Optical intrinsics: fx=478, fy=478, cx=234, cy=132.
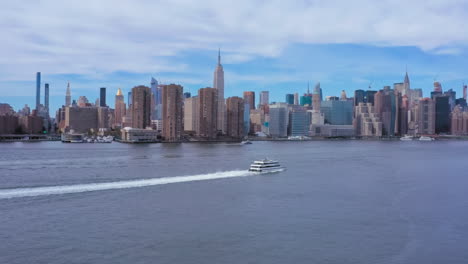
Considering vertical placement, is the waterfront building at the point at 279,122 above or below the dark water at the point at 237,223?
above

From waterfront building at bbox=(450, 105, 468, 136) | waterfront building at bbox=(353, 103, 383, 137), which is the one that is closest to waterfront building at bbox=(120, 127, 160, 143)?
waterfront building at bbox=(353, 103, 383, 137)

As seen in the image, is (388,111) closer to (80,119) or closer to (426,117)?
(426,117)

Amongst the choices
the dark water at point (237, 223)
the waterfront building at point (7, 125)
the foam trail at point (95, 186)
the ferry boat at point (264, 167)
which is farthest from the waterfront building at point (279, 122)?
the dark water at point (237, 223)

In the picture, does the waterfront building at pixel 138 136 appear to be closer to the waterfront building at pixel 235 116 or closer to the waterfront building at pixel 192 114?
the waterfront building at pixel 192 114

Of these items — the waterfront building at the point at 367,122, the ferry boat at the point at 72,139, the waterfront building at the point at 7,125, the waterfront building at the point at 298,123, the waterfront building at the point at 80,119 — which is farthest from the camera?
the waterfront building at the point at 367,122

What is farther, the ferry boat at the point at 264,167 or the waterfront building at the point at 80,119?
the waterfront building at the point at 80,119

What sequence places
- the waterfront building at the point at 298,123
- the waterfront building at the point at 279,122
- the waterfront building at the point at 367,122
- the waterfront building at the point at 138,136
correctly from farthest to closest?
1. the waterfront building at the point at 367,122
2. the waterfront building at the point at 298,123
3. the waterfront building at the point at 279,122
4. the waterfront building at the point at 138,136

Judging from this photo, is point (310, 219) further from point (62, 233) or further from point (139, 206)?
point (62, 233)

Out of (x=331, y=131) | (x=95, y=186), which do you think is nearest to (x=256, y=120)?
(x=331, y=131)

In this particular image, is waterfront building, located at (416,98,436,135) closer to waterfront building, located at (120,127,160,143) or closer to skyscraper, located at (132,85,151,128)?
skyscraper, located at (132,85,151,128)
